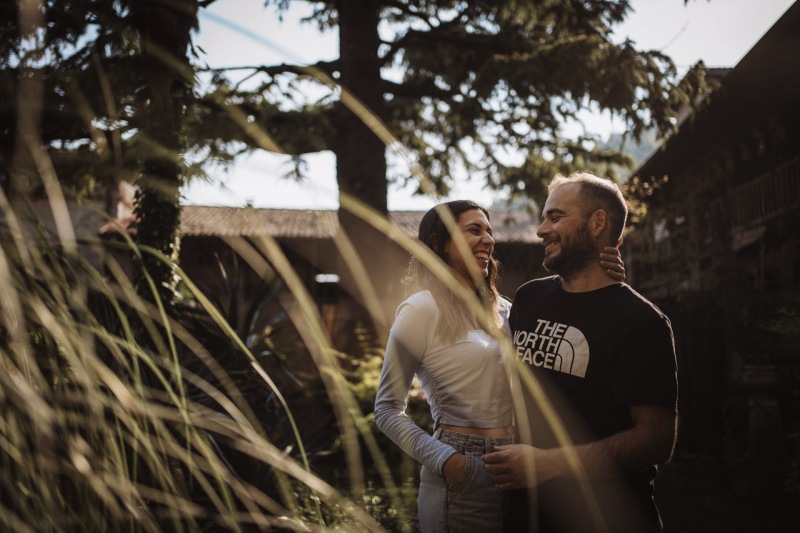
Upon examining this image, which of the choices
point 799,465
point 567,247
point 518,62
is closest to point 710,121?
point 518,62

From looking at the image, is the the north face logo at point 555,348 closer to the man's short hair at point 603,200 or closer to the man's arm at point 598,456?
Answer: the man's arm at point 598,456

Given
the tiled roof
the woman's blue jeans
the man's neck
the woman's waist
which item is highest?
the tiled roof

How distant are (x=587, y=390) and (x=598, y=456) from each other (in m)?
0.19

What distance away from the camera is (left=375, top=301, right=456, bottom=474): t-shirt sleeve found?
213 cm

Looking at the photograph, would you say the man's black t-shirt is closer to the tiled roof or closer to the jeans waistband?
the jeans waistband

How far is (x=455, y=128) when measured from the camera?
10945 mm

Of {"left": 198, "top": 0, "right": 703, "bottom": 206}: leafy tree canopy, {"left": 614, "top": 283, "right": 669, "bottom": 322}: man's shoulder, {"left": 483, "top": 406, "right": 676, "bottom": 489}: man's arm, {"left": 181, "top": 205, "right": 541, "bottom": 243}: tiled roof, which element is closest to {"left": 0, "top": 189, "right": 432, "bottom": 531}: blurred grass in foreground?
{"left": 483, "top": 406, "right": 676, "bottom": 489}: man's arm

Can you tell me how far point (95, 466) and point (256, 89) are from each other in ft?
28.1

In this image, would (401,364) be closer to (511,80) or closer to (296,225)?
(511,80)

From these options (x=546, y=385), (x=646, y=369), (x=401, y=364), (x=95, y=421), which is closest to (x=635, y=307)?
(x=646, y=369)

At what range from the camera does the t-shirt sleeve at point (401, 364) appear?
2133 millimetres

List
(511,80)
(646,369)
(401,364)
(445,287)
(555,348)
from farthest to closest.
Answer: (511,80) < (445,287) < (401,364) < (555,348) < (646,369)

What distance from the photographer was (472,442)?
2072 mm

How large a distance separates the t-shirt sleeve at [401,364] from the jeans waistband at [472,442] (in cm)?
11
